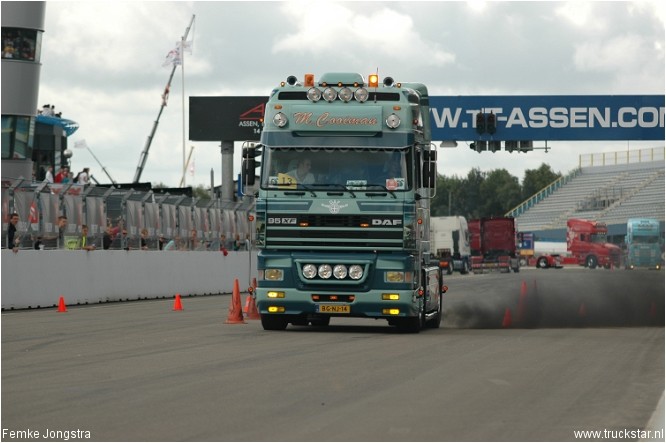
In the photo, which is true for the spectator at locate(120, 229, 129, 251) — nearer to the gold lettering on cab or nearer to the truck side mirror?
the truck side mirror

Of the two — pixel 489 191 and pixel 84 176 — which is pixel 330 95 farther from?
pixel 489 191

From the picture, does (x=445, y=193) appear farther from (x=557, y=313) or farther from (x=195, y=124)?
(x=557, y=313)

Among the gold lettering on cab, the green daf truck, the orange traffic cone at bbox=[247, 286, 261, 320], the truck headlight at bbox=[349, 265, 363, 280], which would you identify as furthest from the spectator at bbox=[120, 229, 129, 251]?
the truck headlight at bbox=[349, 265, 363, 280]

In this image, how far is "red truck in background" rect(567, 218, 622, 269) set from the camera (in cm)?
9375

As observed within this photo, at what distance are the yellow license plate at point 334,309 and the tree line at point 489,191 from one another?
15046 cm

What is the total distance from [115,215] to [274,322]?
1307cm

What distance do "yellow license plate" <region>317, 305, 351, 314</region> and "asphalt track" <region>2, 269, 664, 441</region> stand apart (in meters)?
0.38

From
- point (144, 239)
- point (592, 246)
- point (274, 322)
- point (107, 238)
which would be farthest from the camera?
point (592, 246)

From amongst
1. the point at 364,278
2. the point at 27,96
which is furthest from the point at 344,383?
the point at 27,96

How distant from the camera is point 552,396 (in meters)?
11.1

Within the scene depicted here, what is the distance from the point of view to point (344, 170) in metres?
18.8

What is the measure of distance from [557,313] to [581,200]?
91.8 m

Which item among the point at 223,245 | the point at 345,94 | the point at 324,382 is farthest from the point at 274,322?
the point at 223,245

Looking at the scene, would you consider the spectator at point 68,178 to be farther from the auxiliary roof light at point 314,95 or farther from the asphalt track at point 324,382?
the auxiliary roof light at point 314,95
